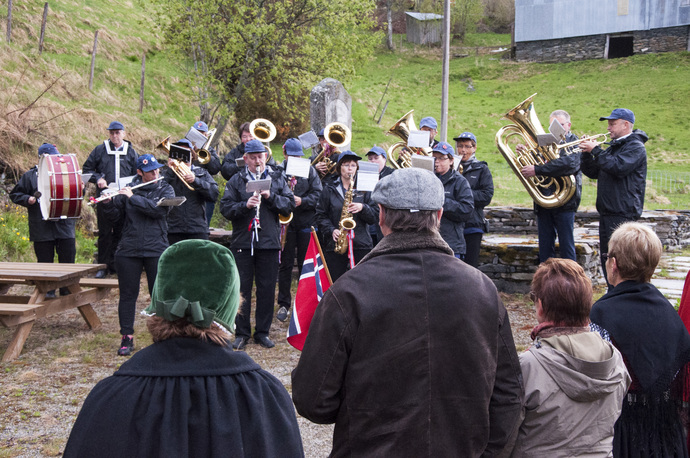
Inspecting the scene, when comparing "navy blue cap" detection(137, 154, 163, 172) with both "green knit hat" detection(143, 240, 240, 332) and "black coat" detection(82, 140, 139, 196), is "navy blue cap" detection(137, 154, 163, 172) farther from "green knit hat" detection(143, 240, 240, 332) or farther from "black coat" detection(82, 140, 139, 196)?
"green knit hat" detection(143, 240, 240, 332)

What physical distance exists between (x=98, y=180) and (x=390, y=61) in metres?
36.4

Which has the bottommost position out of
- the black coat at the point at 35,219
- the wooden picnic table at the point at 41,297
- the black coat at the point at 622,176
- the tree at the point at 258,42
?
the wooden picnic table at the point at 41,297

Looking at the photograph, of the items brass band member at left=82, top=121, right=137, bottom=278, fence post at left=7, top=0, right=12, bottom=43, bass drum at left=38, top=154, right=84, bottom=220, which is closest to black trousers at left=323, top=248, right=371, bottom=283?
bass drum at left=38, top=154, right=84, bottom=220

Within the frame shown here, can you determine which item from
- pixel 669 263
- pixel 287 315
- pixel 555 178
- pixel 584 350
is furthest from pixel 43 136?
pixel 584 350

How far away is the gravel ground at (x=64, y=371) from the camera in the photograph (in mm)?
4480

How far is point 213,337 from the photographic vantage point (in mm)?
2031

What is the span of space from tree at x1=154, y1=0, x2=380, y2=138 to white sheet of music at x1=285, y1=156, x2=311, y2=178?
1038 centimetres

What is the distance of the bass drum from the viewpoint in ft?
23.4

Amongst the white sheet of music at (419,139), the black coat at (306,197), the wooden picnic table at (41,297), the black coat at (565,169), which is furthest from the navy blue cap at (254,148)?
the black coat at (565,169)

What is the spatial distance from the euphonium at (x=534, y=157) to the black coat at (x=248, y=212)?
9.64 ft

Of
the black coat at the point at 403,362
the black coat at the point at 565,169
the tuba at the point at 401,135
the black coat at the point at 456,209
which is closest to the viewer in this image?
the black coat at the point at 403,362

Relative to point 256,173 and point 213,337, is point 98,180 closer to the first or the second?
point 256,173

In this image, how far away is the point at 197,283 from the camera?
2.06m

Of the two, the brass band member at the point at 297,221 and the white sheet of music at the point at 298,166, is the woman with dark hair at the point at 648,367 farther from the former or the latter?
the brass band member at the point at 297,221
